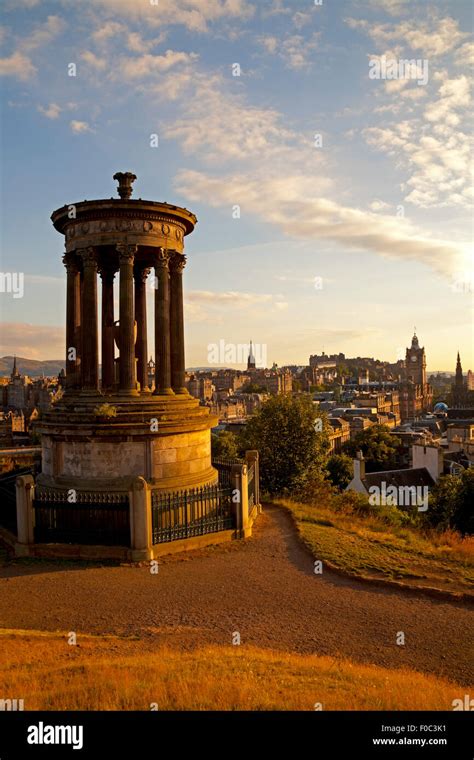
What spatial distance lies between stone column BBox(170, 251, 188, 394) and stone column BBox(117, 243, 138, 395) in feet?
7.66

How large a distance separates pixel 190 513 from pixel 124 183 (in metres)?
11.1

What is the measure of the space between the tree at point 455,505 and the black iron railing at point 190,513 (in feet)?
62.6

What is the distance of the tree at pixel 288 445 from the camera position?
24641 millimetres

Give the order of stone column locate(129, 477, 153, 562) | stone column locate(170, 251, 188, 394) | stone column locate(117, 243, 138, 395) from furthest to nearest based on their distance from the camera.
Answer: stone column locate(170, 251, 188, 394), stone column locate(117, 243, 138, 395), stone column locate(129, 477, 153, 562)

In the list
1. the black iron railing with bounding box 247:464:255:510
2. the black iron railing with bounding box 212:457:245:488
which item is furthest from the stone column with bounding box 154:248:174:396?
the black iron railing with bounding box 247:464:255:510

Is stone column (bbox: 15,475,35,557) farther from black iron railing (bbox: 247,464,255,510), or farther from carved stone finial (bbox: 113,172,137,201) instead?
carved stone finial (bbox: 113,172,137,201)

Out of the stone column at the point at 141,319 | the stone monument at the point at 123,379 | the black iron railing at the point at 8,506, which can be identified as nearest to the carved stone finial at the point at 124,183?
the stone monument at the point at 123,379

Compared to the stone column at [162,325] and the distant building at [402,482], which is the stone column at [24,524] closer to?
the stone column at [162,325]

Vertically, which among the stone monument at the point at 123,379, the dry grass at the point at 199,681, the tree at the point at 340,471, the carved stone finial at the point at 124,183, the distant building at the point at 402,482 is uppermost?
the carved stone finial at the point at 124,183

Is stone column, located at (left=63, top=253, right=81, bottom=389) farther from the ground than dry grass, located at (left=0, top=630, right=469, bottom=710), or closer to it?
farther from the ground

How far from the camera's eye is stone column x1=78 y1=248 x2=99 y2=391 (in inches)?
667

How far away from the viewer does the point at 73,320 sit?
18.4 meters

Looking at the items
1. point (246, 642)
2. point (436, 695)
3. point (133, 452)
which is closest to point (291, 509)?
point (133, 452)
